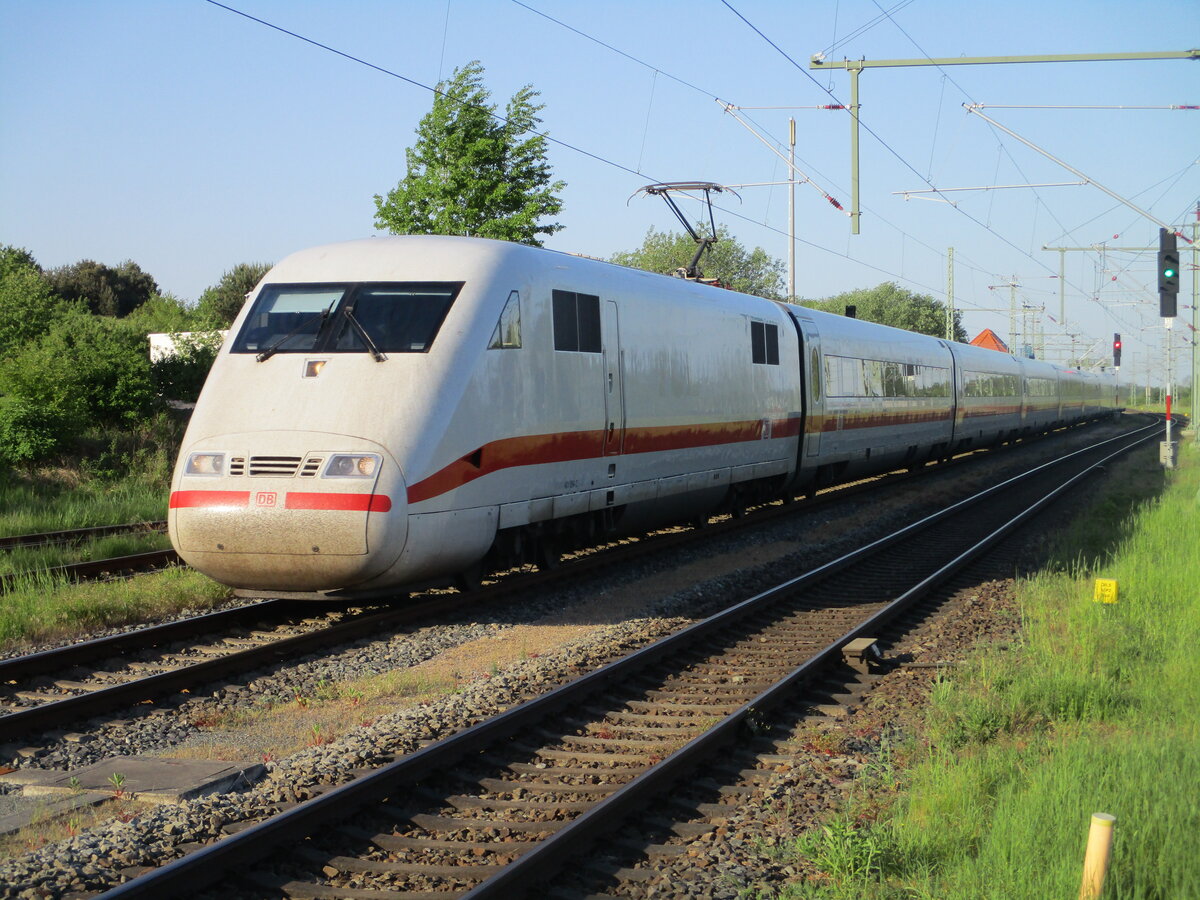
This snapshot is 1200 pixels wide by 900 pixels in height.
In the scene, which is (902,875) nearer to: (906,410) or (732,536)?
(732,536)

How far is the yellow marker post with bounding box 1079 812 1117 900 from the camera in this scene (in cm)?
341

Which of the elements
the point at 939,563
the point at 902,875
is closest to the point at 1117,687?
the point at 902,875

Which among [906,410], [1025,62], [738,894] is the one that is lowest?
[738,894]

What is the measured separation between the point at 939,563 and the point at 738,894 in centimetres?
948

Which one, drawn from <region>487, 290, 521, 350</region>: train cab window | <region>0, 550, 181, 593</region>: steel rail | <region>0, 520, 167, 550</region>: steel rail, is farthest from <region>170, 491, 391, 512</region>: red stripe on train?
<region>0, 520, 167, 550</region>: steel rail

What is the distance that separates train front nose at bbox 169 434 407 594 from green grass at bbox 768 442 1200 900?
3.97 m

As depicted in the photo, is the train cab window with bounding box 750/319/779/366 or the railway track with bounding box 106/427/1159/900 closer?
the railway track with bounding box 106/427/1159/900

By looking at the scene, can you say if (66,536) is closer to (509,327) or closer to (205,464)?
(205,464)

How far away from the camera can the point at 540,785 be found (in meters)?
5.55

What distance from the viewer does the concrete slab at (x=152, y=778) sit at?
5277 millimetres

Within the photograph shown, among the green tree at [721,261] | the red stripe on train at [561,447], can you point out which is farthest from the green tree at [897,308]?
the red stripe on train at [561,447]

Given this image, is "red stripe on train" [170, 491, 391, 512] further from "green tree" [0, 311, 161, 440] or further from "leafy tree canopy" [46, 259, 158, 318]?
"leafy tree canopy" [46, 259, 158, 318]

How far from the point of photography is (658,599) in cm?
1059

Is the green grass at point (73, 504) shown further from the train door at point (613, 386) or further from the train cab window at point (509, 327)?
the train cab window at point (509, 327)
